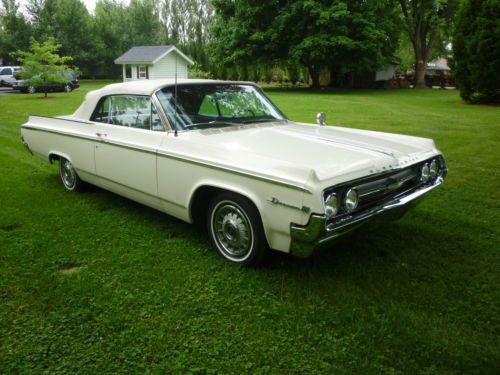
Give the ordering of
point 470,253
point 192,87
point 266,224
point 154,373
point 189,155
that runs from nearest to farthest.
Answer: point 154,373 < point 266,224 < point 189,155 < point 470,253 < point 192,87

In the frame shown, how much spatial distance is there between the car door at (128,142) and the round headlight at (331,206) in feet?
5.82

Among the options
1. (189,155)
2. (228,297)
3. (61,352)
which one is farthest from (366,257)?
(61,352)

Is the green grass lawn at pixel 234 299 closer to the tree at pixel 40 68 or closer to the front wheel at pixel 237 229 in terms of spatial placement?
the front wheel at pixel 237 229

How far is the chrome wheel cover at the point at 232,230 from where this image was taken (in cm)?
335

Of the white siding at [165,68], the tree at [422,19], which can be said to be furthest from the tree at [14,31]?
the tree at [422,19]

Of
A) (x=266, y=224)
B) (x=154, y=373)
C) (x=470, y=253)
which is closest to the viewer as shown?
(x=154, y=373)

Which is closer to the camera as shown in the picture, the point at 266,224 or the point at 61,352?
the point at 61,352

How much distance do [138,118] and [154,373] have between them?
2609 mm

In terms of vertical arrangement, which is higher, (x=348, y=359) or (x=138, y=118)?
(x=138, y=118)

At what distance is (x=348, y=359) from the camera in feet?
8.03

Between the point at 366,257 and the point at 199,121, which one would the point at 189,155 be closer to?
the point at 199,121

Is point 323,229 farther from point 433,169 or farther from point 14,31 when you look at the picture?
point 14,31

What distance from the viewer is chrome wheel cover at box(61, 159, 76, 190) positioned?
5.33 meters

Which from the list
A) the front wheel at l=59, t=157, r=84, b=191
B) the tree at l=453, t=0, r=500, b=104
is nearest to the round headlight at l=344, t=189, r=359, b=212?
Result: the front wheel at l=59, t=157, r=84, b=191
